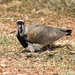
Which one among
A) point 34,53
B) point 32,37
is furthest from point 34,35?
point 34,53

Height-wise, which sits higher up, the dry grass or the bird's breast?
the bird's breast

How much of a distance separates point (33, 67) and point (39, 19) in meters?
5.63

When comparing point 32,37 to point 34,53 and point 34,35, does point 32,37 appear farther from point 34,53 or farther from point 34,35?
point 34,53

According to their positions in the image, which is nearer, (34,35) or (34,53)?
(34,53)

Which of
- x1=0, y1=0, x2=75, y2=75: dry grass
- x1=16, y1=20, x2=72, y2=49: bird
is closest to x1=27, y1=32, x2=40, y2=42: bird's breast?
x1=16, y1=20, x2=72, y2=49: bird

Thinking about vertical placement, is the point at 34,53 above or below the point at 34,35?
below

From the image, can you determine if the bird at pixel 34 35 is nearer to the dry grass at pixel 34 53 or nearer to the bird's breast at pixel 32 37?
the bird's breast at pixel 32 37

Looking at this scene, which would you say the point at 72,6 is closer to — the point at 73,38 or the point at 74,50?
the point at 73,38

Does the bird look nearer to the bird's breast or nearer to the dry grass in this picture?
the bird's breast

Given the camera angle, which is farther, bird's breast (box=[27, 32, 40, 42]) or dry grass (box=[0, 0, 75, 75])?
bird's breast (box=[27, 32, 40, 42])

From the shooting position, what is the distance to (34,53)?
732 cm

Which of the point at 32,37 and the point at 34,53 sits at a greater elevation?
the point at 32,37

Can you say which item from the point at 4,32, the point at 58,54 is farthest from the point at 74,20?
the point at 58,54

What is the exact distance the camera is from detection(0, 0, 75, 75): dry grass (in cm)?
608
